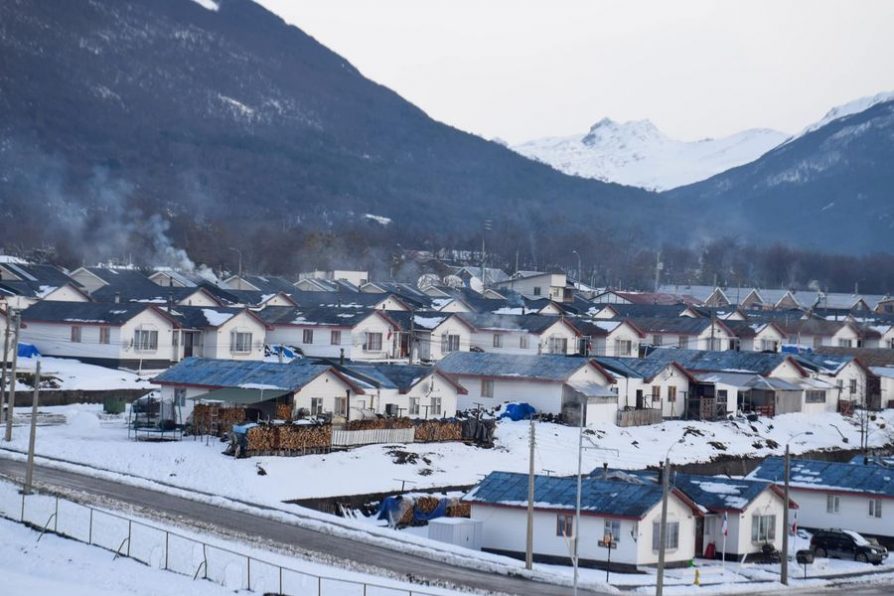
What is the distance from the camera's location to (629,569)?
40.6 metres

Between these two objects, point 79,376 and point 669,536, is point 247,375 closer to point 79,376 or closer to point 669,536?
point 79,376

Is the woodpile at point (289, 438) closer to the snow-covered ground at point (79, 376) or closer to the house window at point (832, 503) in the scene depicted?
the snow-covered ground at point (79, 376)

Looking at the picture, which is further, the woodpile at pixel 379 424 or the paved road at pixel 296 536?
the woodpile at pixel 379 424

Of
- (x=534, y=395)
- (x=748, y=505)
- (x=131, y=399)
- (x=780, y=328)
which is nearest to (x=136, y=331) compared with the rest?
(x=131, y=399)

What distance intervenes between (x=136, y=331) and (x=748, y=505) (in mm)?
34881

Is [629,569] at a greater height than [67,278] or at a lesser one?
lesser

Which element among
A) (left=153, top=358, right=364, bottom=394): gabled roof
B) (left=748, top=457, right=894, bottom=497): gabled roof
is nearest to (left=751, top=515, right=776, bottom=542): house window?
(left=748, top=457, right=894, bottom=497): gabled roof

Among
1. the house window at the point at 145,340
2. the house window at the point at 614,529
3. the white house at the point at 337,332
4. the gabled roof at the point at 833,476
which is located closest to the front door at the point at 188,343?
the house window at the point at 145,340

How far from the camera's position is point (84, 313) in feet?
230

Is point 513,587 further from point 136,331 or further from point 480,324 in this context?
point 480,324

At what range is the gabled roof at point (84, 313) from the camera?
69.1 m

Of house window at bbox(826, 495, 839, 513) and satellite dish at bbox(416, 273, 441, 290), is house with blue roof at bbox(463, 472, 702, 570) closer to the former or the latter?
house window at bbox(826, 495, 839, 513)

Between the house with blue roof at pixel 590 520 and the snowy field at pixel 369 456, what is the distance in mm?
5303

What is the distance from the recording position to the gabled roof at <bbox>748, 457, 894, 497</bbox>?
4991 centimetres
